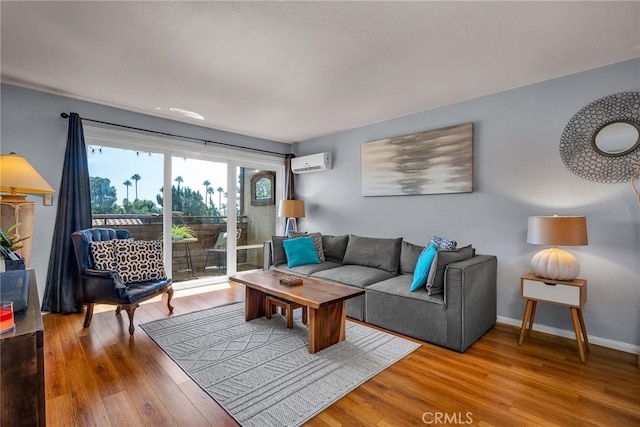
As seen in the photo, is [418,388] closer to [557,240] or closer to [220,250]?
[557,240]

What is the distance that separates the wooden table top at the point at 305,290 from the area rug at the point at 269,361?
416mm

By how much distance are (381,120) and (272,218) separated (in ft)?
8.61

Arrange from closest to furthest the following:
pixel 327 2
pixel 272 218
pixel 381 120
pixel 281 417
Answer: pixel 281 417
pixel 327 2
pixel 381 120
pixel 272 218

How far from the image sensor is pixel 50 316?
3.22 metres

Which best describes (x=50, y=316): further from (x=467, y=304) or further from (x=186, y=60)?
(x=467, y=304)

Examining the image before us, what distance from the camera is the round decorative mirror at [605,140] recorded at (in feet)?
8.11

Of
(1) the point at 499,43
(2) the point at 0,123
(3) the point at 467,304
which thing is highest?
(1) the point at 499,43

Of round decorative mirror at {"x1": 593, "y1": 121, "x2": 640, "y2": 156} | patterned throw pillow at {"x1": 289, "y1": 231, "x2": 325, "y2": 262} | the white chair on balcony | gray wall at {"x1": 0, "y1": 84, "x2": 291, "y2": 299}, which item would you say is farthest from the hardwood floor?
the white chair on balcony

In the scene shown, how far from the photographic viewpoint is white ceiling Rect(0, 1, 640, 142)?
6.29 ft

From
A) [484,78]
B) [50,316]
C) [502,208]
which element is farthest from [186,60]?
[502,208]

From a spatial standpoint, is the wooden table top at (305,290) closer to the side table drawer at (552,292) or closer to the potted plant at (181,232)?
the side table drawer at (552,292)

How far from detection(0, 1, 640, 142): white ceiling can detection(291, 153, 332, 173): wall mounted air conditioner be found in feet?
4.62

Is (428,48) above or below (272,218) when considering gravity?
above

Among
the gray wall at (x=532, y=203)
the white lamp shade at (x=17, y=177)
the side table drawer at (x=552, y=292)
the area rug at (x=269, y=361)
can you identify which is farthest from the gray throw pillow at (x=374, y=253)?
the white lamp shade at (x=17, y=177)
